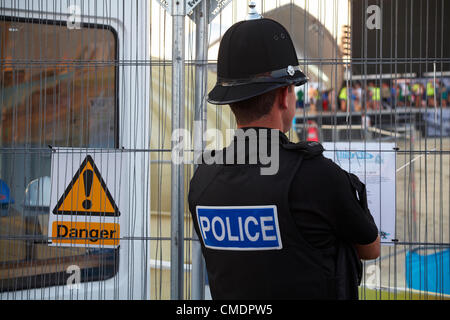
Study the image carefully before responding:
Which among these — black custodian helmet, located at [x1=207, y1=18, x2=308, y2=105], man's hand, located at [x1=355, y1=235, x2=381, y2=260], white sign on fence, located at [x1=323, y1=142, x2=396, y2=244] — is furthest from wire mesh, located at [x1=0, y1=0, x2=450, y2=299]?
man's hand, located at [x1=355, y1=235, x2=381, y2=260]

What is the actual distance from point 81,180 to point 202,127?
73 centimetres

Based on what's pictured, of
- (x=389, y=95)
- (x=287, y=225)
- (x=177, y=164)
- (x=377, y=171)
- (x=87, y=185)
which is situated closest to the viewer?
(x=287, y=225)

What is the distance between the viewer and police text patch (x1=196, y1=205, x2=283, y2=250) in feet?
5.15

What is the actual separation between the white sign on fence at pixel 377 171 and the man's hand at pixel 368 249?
49.6 inches

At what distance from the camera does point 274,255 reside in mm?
1583

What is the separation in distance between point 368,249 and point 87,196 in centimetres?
187

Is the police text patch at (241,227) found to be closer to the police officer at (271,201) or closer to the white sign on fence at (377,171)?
the police officer at (271,201)

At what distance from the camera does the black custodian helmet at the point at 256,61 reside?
1674 mm

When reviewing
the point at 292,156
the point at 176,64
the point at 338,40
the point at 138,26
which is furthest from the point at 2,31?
the point at 292,156

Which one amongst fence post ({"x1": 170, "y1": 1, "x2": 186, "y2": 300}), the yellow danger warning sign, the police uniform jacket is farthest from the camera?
the yellow danger warning sign

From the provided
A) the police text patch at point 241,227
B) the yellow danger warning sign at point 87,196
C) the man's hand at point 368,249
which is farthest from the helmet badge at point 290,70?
the yellow danger warning sign at point 87,196

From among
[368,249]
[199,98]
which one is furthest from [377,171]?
[368,249]

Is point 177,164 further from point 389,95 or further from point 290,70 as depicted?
point 389,95

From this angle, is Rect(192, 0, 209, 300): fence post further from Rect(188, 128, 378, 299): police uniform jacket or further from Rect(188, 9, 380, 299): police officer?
Rect(188, 128, 378, 299): police uniform jacket
